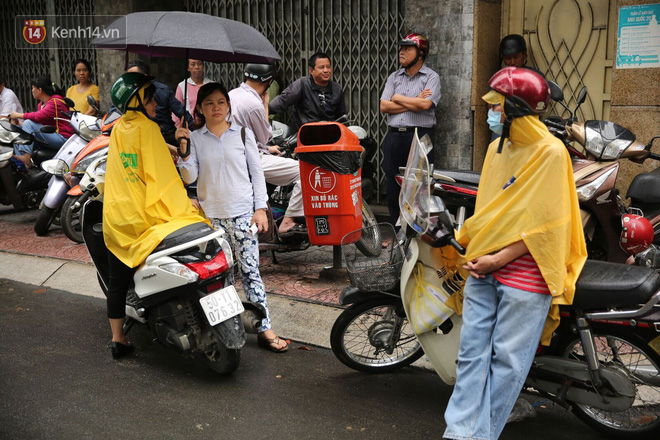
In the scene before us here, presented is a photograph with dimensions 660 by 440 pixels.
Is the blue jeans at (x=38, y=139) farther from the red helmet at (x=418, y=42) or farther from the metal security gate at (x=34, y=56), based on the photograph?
the red helmet at (x=418, y=42)

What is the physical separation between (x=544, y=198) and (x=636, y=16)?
177 inches

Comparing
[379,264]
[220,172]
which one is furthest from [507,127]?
[220,172]

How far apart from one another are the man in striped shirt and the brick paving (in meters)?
1.29

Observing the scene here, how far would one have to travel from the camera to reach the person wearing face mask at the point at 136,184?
4531 mm

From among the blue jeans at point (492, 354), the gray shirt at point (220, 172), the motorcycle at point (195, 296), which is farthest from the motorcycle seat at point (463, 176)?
the blue jeans at point (492, 354)

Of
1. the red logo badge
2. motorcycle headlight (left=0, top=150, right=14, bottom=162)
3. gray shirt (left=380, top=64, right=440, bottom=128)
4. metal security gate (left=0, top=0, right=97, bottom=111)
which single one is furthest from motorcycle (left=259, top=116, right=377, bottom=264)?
the red logo badge

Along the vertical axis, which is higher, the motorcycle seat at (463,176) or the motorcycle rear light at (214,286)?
the motorcycle seat at (463,176)

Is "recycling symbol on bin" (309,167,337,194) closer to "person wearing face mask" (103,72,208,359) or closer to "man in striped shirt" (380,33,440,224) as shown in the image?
"person wearing face mask" (103,72,208,359)

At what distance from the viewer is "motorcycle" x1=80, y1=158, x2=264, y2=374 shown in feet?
14.2

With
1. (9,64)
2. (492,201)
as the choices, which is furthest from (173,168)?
(9,64)

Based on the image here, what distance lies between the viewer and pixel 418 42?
288 inches

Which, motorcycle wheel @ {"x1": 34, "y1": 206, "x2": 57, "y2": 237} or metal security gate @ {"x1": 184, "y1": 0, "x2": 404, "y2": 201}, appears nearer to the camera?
motorcycle wheel @ {"x1": 34, "y1": 206, "x2": 57, "y2": 237}

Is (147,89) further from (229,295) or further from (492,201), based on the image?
(492,201)

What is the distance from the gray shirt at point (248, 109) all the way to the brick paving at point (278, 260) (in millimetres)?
1339
